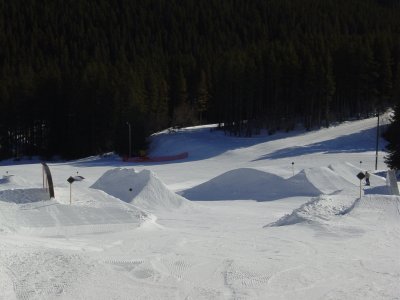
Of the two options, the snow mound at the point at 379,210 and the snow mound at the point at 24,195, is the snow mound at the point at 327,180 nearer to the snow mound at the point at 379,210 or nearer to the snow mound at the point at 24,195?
the snow mound at the point at 379,210

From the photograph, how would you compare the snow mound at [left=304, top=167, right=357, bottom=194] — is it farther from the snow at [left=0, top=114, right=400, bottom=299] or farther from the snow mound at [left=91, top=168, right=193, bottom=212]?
the snow mound at [left=91, top=168, right=193, bottom=212]

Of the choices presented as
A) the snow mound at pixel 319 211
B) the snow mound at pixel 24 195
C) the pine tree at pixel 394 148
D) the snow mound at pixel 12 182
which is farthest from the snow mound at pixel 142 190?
the pine tree at pixel 394 148

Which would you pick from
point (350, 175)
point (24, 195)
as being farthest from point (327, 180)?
point (24, 195)

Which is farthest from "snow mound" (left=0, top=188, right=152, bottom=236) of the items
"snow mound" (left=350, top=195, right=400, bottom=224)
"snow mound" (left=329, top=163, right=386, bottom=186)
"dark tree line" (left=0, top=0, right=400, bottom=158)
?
"dark tree line" (left=0, top=0, right=400, bottom=158)

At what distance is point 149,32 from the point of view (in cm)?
11081

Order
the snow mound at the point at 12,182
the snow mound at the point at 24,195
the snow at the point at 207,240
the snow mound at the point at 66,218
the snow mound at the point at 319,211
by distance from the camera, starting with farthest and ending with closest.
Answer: the snow mound at the point at 12,182 < the snow mound at the point at 24,195 < the snow mound at the point at 319,211 < the snow mound at the point at 66,218 < the snow at the point at 207,240

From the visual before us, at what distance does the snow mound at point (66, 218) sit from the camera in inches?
498

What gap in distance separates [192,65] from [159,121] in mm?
14082

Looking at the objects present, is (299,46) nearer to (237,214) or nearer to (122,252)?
(237,214)

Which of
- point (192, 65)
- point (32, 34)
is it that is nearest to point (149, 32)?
point (32, 34)

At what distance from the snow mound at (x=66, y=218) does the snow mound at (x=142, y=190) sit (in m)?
4.36

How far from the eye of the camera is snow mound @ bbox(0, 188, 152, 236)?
1265cm

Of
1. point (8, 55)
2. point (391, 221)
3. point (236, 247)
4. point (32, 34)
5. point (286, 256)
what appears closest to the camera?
point (286, 256)

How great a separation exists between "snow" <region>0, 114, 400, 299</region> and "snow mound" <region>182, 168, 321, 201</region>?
6cm
